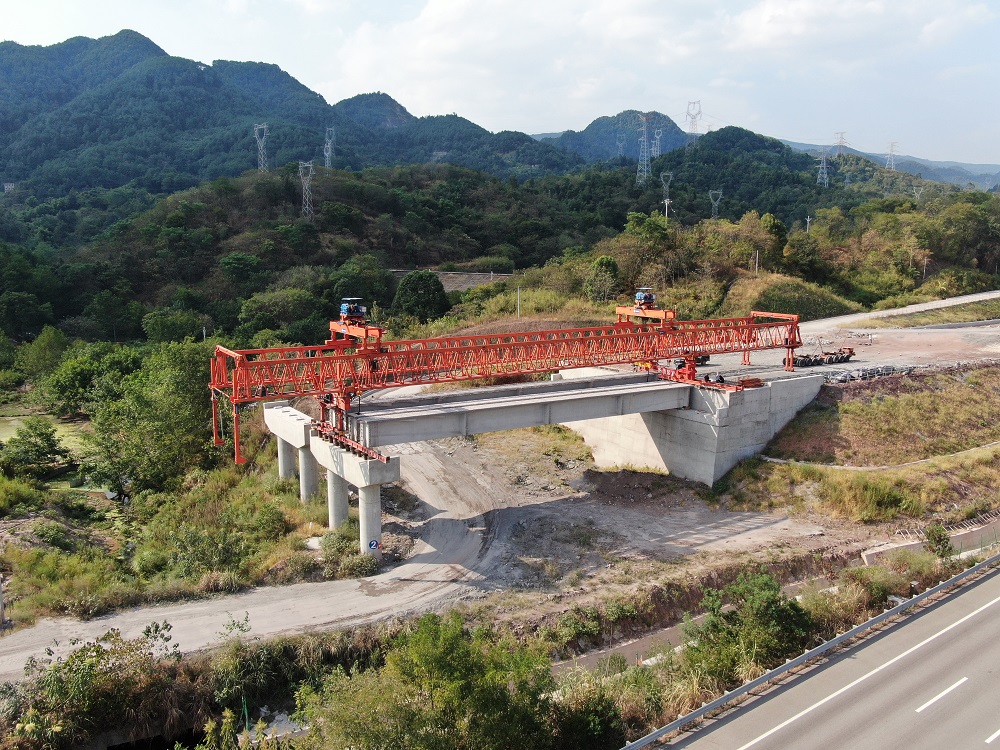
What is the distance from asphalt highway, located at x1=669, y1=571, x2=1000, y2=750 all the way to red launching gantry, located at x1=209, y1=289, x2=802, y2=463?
42.7 ft

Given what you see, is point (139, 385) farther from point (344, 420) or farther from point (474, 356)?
point (474, 356)

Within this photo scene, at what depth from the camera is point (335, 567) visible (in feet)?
70.1

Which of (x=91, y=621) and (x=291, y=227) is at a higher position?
(x=291, y=227)

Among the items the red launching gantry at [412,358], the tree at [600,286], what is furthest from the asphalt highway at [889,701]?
the tree at [600,286]

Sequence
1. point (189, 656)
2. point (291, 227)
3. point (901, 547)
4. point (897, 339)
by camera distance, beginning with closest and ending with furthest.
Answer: point (189, 656) < point (901, 547) < point (897, 339) < point (291, 227)

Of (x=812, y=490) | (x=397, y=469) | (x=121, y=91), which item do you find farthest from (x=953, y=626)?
(x=121, y=91)

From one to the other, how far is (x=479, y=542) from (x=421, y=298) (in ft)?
116

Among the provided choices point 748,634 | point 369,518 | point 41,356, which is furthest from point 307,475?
point 41,356

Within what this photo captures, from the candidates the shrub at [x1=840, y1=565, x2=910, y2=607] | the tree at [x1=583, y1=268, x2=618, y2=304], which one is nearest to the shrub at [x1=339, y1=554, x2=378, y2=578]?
the shrub at [x1=840, y1=565, x2=910, y2=607]

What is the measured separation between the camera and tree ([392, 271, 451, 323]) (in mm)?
56281

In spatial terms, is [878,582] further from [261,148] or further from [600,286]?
[261,148]

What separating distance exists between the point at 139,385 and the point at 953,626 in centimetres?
3662

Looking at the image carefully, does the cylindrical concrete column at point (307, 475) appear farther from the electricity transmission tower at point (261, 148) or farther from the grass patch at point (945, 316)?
the electricity transmission tower at point (261, 148)

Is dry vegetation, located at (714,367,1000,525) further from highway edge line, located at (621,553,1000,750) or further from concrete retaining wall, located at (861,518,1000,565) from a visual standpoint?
highway edge line, located at (621,553,1000,750)
